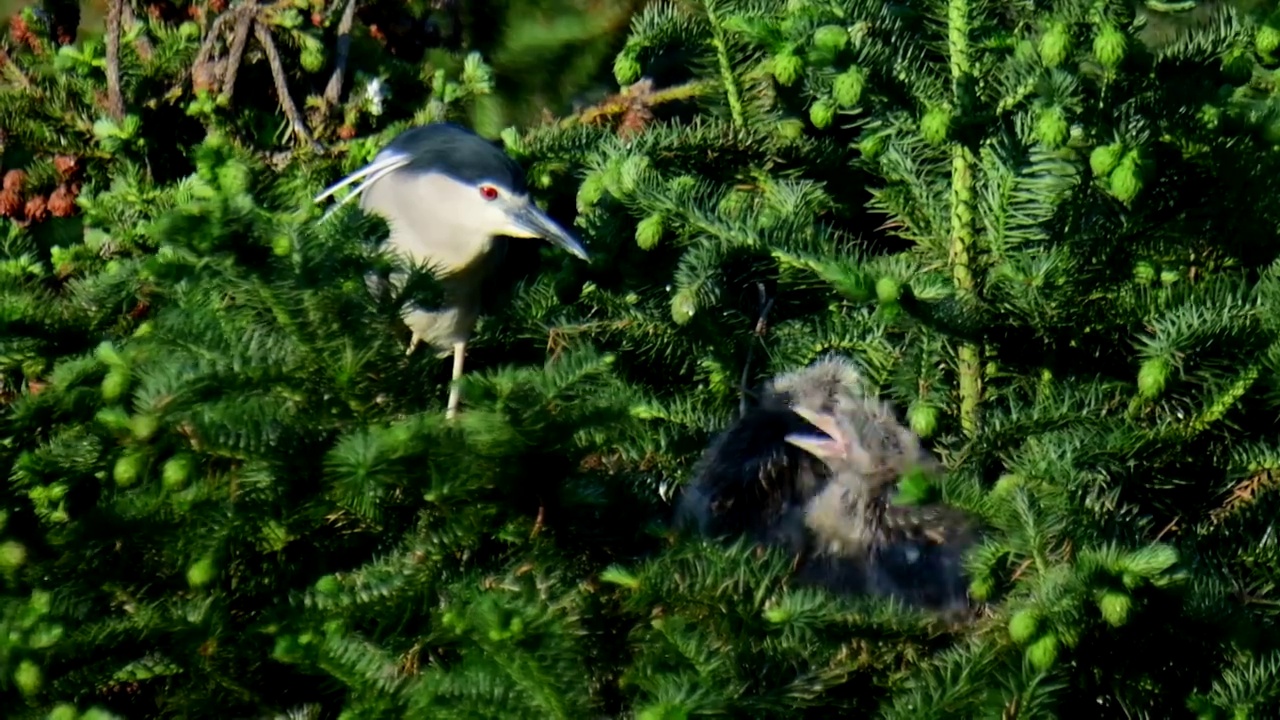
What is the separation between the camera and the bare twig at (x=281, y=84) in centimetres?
307

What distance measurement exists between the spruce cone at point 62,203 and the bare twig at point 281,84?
444 mm

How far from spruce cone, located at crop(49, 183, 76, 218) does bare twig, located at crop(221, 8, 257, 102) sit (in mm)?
362

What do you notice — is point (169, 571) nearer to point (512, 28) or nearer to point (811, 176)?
point (811, 176)

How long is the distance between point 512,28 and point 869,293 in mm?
1843

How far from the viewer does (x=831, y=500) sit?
2350mm

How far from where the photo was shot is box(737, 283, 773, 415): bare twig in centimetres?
224

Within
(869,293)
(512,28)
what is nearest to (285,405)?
(869,293)

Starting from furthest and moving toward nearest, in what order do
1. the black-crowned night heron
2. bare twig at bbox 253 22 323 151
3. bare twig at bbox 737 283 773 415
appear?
bare twig at bbox 253 22 323 151, the black-crowned night heron, bare twig at bbox 737 283 773 415

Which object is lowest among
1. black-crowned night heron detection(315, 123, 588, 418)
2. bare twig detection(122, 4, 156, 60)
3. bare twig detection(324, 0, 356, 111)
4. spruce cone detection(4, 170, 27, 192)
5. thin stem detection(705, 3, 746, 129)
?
black-crowned night heron detection(315, 123, 588, 418)

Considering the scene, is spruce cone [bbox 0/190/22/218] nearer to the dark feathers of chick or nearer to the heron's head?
the heron's head

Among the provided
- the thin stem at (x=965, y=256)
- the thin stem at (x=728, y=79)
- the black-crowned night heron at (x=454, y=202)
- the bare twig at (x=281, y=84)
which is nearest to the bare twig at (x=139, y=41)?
the bare twig at (x=281, y=84)

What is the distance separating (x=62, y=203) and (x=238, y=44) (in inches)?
18.5

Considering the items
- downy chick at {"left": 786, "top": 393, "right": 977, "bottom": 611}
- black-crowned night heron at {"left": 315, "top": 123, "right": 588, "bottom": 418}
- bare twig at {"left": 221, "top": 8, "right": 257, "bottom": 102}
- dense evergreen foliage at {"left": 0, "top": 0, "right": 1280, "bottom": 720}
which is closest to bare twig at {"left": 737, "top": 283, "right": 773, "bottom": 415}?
dense evergreen foliage at {"left": 0, "top": 0, "right": 1280, "bottom": 720}

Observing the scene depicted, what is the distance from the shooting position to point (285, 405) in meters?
1.47
